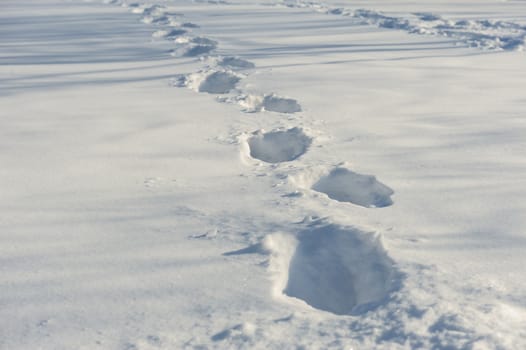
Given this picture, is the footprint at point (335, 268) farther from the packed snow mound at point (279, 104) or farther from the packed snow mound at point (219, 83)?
the packed snow mound at point (219, 83)

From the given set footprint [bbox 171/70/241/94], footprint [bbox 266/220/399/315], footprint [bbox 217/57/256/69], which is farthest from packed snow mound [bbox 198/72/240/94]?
footprint [bbox 266/220/399/315]

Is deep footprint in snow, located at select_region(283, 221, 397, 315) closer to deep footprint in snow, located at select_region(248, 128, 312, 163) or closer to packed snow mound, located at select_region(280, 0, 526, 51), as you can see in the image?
deep footprint in snow, located at select_region(248, 128, 312, 163)

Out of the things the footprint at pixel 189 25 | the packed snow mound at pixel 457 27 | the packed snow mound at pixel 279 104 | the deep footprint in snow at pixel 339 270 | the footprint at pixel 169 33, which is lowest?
the deep footprint in snow at pixel 339 270

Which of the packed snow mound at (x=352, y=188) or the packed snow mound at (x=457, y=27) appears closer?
the packed snow mound at (x=352, y=188)

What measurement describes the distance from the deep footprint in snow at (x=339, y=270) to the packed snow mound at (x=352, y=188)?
0.31 meters

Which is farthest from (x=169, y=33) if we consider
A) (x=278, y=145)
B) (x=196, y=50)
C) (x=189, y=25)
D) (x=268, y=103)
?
(x=278, y=145)

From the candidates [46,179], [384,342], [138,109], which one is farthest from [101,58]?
[384,342]

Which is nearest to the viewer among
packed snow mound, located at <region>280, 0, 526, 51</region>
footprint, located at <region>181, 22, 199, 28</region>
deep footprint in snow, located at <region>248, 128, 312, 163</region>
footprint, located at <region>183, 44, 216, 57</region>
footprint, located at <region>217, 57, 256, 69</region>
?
deep footprint in snow, located at <region>248, 128, 312, 163</region>

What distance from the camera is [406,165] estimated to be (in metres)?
2.20

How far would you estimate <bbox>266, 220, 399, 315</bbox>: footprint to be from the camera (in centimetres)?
149

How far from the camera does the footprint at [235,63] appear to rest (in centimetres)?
386

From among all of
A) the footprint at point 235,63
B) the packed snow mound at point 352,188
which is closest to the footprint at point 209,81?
the footprint at point 235,63

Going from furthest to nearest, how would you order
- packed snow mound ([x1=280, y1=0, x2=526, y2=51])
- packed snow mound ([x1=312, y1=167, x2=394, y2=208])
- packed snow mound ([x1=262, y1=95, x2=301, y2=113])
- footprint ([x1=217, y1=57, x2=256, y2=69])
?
packed snow mound ([x1=280, y1=0, x2=526, y2=51]) → footprint ([x1=217, y1=57, x2=256, y2=69]) → packed snow mound ([x1=262, y1=95, x2=301, y2=113]) → packed snow mound ([x1=312, y1=167, x2=394, y2=208])

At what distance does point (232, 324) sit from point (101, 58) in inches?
128
